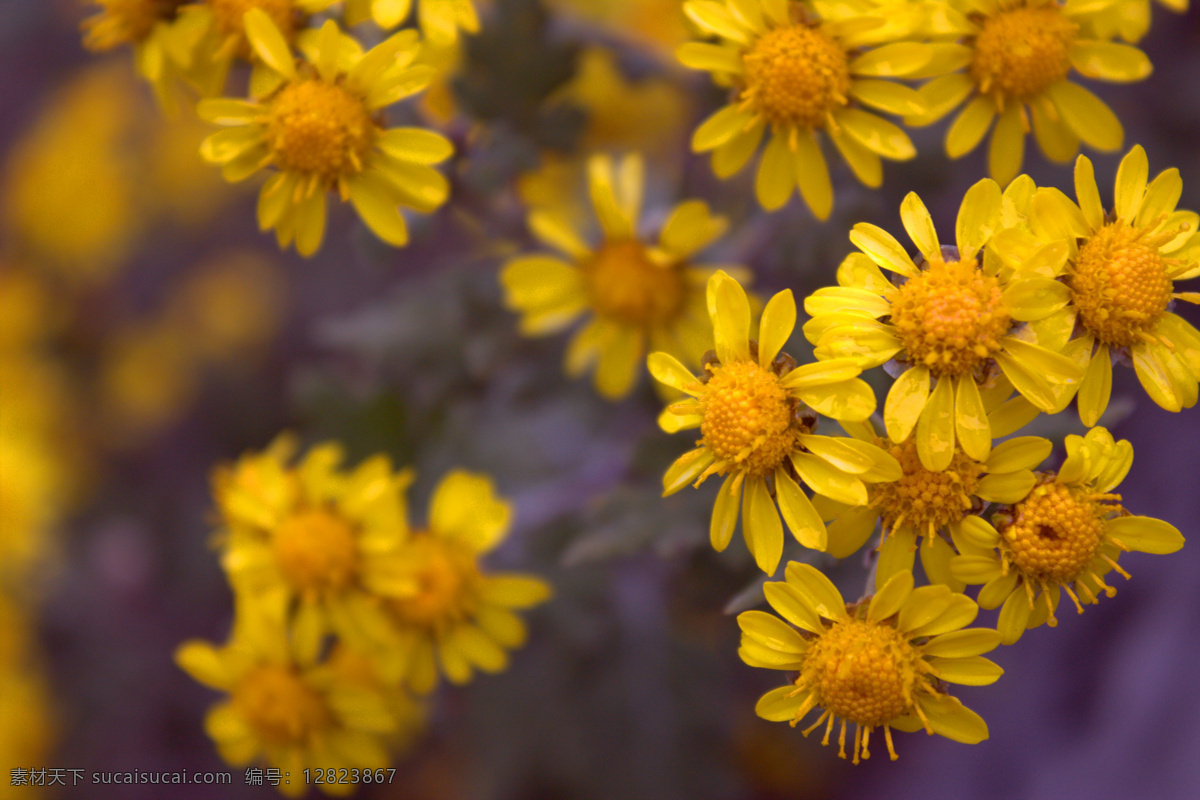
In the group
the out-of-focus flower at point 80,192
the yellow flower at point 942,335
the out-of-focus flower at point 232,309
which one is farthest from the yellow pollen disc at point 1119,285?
the out-of-focus flower at point 80,192

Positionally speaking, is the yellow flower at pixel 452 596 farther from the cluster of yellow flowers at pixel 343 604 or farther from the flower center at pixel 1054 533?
the flower center at pixel 1054 533

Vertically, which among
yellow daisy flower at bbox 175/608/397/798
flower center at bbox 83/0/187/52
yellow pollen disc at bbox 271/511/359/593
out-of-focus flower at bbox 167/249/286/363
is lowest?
out-of-focus flower at bbox 167/249/286/363

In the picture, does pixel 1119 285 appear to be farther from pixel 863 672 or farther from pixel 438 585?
pixel 438 585

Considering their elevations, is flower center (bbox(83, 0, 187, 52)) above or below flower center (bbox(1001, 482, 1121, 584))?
above

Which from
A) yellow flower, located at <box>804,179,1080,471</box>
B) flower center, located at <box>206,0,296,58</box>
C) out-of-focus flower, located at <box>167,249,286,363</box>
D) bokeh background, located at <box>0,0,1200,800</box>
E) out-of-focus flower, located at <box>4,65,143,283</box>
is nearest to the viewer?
yellow flower, located at <box>804,179,1080,471</box>

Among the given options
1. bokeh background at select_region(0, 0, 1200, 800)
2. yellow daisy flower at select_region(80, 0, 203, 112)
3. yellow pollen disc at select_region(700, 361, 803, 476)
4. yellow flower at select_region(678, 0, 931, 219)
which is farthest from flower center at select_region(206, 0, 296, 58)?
yellow pollen disc at select_region(700, 361, 803, 476)

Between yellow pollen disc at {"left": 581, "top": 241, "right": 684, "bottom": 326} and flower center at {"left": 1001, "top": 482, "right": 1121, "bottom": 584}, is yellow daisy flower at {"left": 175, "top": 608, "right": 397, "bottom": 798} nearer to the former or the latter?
yellow pollen disc at {"left": 581, "top": 241, "right": 684, "bottom": 326}

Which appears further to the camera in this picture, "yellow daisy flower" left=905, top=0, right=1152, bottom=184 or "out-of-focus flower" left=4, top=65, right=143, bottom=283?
"out-of-focus flower" left=4, top=65, right=143, bottom=283

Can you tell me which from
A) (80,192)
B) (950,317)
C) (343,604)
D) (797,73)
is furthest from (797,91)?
(80,192)
